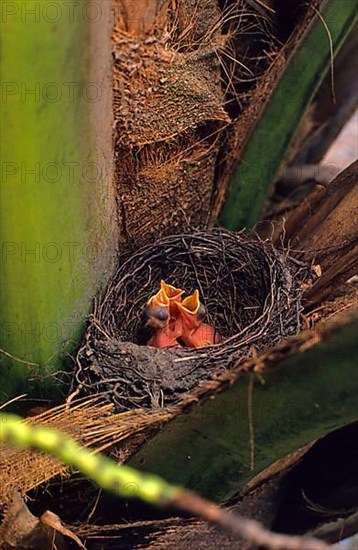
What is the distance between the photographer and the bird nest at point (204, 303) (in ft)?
5.27

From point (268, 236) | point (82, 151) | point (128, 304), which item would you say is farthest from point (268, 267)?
point (82, 151)

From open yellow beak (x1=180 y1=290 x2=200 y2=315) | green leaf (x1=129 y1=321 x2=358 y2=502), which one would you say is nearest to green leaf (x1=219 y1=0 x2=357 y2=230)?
open yellow beak (x1=180 y1=290 x2=200 y2=315)

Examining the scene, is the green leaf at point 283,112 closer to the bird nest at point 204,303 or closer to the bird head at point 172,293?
the bird nest at point 204,303

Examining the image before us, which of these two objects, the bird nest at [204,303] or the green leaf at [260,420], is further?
the bird nest at [204,303]

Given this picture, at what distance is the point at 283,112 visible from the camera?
189 centimetres

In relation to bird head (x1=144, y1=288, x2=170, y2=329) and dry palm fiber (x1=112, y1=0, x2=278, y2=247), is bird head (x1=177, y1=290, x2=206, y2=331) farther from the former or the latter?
dry palm fiber (x1=112, y1=0, x2=278, y2=247)

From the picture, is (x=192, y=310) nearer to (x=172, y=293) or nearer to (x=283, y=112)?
(x=172, y=293)

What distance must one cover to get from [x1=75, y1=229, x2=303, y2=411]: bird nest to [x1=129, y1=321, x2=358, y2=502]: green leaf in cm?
22

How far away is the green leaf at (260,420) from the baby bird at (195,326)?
0.63m

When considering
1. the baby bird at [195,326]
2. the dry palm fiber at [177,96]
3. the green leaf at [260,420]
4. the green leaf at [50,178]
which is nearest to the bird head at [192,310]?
the baby bird at [195,326]

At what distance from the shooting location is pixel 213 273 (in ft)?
6.75

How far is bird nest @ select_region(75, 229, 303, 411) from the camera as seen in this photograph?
1.61m

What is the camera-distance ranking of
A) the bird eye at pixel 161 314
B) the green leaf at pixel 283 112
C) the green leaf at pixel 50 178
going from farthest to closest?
the bird eye at pixel 161 314 → the green leaf at pixel 283 112 → the green leaf at pixel 50 178

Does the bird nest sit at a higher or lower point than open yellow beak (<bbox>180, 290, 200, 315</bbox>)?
higher
